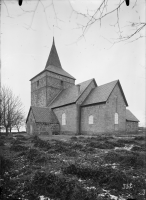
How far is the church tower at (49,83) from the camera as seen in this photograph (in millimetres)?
30208

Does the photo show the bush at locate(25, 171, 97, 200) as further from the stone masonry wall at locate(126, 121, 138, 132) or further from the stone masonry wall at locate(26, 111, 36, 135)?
the stone masonry wall at locate(126, 121, 138, 132)

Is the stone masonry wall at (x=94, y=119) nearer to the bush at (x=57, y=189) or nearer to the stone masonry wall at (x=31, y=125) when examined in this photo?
the stone masonry wall at (x=31, y=125)

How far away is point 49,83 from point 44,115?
8145 mm

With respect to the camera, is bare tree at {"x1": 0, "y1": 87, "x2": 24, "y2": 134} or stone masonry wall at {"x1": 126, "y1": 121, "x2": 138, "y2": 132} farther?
stone masonry wall at {"x1": 126, "y1": 121, "x2": 138, "y2": 132}

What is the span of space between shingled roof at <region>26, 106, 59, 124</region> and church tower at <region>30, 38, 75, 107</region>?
153 inches

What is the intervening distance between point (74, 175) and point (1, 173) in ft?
7.16

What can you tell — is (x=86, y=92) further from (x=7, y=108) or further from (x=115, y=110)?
(x=7, y=108)

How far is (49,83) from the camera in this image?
30.2 metres

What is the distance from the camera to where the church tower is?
1189 inches

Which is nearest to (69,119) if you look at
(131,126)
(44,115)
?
(44,115)

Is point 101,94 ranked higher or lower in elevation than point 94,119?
higher

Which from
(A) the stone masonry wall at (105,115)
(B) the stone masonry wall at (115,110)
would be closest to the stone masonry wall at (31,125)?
(A) the stone masonry wall at (105,115)

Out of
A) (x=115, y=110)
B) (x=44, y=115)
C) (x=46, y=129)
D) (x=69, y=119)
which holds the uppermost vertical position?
(x=115, y=110)

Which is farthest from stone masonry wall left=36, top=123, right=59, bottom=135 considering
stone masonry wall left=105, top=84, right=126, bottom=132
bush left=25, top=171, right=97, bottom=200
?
bush left=25, top=171, right=97, bottom=200
